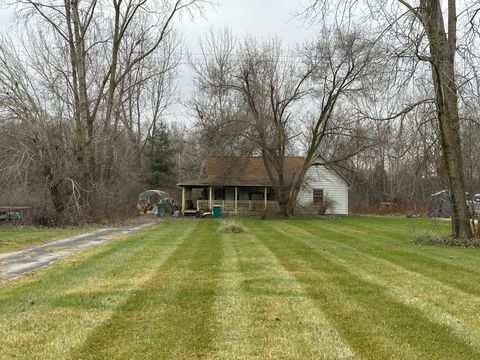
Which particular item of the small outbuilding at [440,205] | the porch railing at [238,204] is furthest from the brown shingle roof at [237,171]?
the small outbuilding at [440,205]

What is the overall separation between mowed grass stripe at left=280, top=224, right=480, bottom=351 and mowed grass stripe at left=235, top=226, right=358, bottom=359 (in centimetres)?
143

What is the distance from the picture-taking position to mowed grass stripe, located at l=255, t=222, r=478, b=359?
5.41 metres

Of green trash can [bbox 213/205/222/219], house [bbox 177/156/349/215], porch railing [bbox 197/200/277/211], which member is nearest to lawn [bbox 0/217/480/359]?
green trash can [bbox 213/205/222/219]

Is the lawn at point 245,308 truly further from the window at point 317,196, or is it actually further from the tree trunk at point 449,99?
the window at point 317,196

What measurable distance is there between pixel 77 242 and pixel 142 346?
1361cm

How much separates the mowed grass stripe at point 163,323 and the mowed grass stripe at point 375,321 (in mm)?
1641

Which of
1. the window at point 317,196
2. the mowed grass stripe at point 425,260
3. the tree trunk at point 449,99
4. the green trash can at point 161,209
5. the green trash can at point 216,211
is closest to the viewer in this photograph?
the mowed grass stripe at point 425,260

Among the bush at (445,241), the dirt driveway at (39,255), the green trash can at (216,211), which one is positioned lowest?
the dirt driveway at (39,255)

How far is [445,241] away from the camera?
1672 centimetres

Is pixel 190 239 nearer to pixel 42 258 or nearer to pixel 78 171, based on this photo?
pixel 42 258

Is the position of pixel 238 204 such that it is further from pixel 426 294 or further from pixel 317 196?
pixel 426 294

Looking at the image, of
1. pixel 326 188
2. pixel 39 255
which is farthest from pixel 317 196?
pixel 39 255

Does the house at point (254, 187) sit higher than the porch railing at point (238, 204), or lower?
higher

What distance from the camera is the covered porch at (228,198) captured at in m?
41.1
